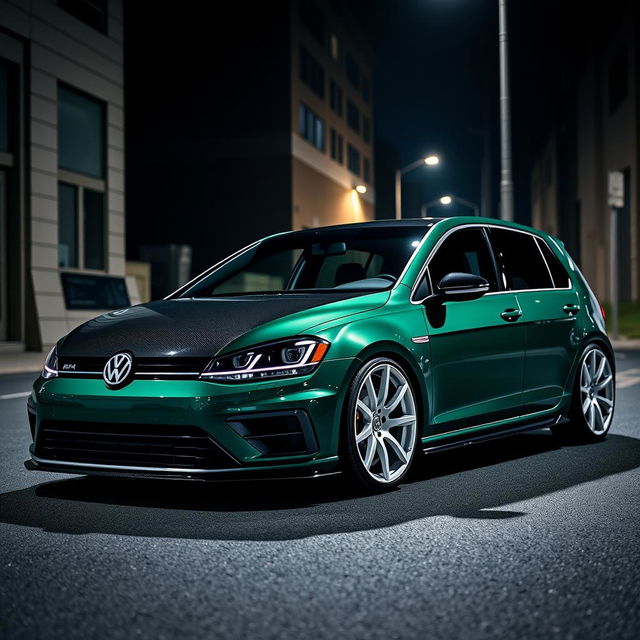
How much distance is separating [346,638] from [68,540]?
192cm

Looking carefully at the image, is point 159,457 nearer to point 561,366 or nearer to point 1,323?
point 561,366

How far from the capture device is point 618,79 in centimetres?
4772

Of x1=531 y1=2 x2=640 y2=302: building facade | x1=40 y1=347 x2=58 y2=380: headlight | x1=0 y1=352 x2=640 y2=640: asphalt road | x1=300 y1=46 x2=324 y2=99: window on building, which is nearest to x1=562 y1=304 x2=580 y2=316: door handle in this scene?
x1=0 y1=352 x2=640 y2=640: asphalt road

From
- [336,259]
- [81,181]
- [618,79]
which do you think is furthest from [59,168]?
[618,79]

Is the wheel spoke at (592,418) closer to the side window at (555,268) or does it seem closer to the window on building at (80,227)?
the side window at (555,268)

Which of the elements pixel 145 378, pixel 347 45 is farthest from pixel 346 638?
pixel 347 45

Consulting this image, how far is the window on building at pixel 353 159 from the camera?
55375mm

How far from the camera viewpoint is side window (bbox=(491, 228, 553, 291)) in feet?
24.2

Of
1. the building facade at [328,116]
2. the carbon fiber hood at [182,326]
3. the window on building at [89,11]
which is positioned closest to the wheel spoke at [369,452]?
the carbon fiber hood at [182,326]

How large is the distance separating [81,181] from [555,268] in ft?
60.5

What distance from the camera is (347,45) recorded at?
5441 cm

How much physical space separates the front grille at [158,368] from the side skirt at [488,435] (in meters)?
1.53

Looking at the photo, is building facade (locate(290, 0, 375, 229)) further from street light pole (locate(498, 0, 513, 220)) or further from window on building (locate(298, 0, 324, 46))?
street light pole (locate(498, 0, 513, 220))

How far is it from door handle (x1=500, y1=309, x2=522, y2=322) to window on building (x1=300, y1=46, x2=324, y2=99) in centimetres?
3925
